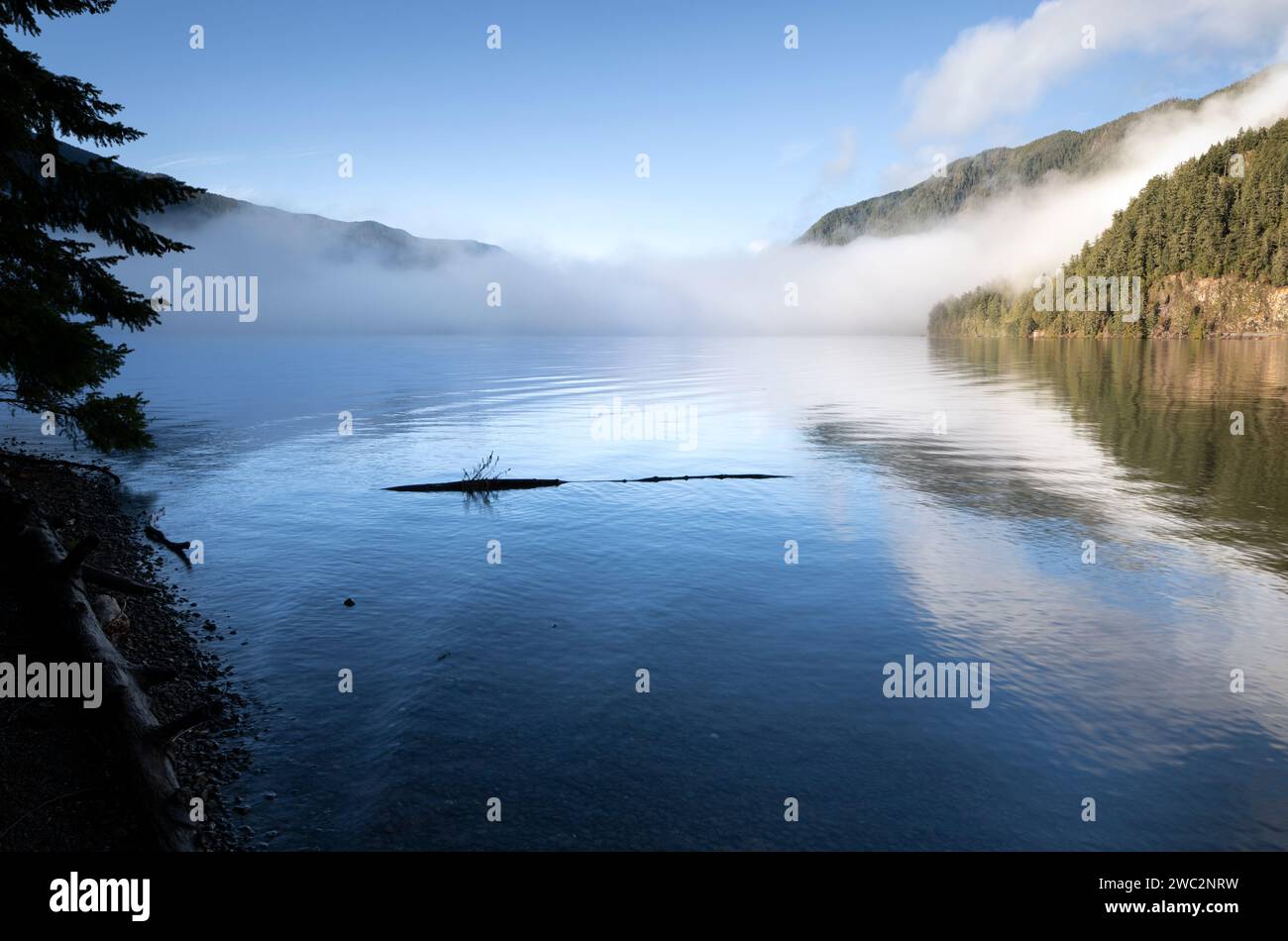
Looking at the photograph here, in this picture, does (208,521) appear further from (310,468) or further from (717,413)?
(717,413)

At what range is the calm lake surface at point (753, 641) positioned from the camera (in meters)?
11.8

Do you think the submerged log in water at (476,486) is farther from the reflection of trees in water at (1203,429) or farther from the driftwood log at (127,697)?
the reflection of trees in water at (1203,429)

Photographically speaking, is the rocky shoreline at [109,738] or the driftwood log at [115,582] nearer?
the rocky shoreline at [109,738]

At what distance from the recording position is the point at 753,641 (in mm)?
18641

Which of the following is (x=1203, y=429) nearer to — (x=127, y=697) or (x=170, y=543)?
(x=170, y=543)

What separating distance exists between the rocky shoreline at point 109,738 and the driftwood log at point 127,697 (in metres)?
0.19

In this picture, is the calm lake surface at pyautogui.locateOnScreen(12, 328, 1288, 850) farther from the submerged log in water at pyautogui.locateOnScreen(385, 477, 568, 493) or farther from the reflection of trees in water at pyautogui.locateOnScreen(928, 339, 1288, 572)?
the submerged log in water at pyautogui.locateOnScreen(385, 477, 568, 493)

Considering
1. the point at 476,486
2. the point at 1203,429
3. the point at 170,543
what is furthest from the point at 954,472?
the point at 170,543

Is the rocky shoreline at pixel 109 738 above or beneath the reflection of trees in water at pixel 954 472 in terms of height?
beneath

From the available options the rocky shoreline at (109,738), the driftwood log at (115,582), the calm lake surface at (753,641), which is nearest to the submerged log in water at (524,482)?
the calm lake surface at (753,641)

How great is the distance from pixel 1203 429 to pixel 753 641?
2051 inches

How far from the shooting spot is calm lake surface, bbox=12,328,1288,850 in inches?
464

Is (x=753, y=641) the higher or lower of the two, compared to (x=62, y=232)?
lower
